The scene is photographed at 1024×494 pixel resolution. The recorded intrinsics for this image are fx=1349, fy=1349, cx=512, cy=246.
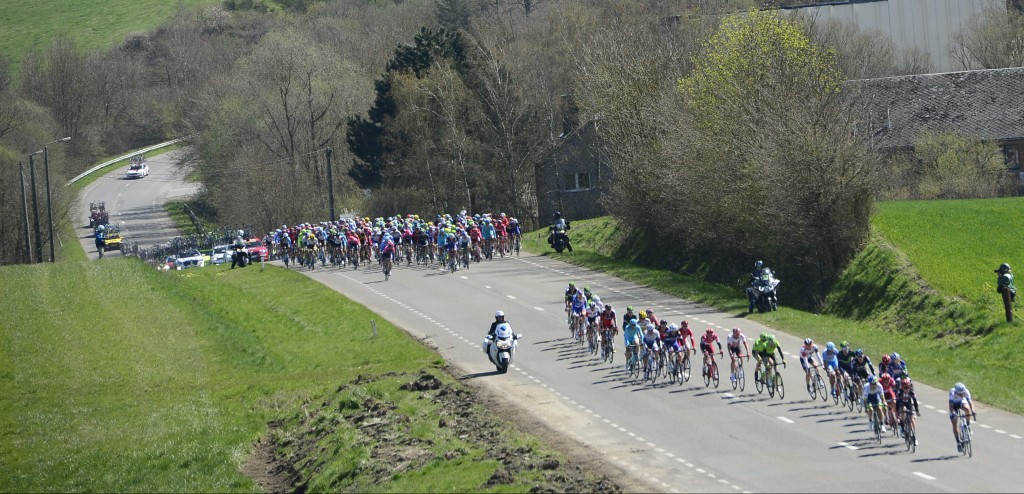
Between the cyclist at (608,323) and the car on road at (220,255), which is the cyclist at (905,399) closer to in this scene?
the cyclist at (608,323)

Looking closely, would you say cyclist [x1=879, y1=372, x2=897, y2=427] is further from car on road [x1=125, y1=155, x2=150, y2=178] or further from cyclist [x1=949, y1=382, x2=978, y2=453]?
car on road [x1=125, y1=155, x2=150, y2=178]

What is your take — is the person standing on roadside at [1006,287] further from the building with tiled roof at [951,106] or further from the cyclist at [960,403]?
the building with tiled roof at [951,106]

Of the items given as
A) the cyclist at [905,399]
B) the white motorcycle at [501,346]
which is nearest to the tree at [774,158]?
the white motorcycle at [501,346]

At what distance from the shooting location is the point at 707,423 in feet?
92.2

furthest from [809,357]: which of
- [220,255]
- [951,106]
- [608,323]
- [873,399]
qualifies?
[220,255]

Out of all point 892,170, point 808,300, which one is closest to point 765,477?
point 808,300

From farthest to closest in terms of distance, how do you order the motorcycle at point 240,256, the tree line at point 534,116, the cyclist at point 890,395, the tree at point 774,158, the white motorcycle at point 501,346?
1. the motorcycle at point 240,256
2. the tree line at point 534,116
3. the tree at point 774,158
4. the white motorcycle at point 501,346
5. the cyclist at point 890,395

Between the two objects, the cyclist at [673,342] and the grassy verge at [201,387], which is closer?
the grassy verge at [201,387]

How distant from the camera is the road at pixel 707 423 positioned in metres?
23.2

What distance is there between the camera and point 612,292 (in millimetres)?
48094

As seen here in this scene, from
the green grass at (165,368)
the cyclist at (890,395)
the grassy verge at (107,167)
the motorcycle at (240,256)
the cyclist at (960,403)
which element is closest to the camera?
the cyclist at (960,403)

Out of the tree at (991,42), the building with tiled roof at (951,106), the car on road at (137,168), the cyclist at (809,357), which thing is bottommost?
the cyclist at (809,357)

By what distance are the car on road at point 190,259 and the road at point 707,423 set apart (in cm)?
2965

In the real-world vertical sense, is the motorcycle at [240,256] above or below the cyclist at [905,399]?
above
